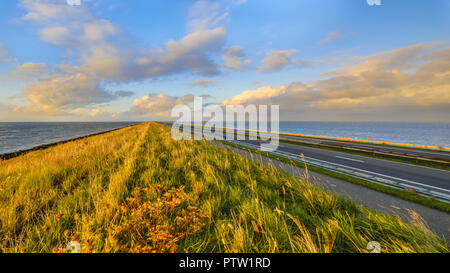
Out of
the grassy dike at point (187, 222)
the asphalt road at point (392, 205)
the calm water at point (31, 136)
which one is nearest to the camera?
the grassy dike at point (187, 222)

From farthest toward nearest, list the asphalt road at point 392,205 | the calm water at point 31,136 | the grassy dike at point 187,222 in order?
the calm water at point 31,136
the asphalt road at point 392,205
the grassy dike at point 187,222

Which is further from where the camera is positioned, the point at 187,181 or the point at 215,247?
the point at 187,181

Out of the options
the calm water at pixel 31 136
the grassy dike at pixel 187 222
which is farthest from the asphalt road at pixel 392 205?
the calm water at pixel 31 136

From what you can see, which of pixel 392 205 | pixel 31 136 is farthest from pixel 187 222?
pixel 31 136

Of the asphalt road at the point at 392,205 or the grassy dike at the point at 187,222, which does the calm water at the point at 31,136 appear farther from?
the asphalt road at the point at 392,205

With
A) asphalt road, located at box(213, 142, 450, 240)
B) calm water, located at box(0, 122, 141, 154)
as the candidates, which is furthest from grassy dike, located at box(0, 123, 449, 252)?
calm water, located at box(0, 122, 141, 154)

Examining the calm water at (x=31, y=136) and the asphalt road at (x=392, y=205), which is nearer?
the asphalt road at (x=392, y=205)

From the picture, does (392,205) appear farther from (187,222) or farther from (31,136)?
(31,136)

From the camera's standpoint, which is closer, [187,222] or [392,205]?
[187,222]

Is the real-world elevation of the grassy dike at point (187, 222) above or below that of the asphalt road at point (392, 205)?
above

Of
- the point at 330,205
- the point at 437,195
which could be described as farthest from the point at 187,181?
the point at 437,195
